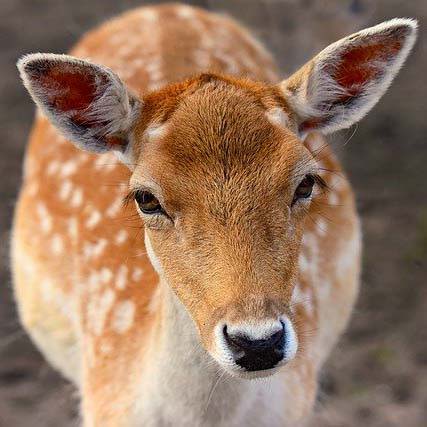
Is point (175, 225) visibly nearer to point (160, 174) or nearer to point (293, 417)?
point (160, 174)

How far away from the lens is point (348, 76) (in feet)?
10.0

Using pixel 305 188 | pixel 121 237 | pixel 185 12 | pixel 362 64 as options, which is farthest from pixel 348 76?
pixel 185 12

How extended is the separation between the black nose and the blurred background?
216cm

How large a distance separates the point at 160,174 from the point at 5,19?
514cm

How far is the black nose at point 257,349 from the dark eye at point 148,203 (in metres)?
0.44

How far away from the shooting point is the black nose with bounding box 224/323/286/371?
98.3 inches

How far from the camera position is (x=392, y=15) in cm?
712

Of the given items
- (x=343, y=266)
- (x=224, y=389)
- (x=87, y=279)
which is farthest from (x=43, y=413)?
(x=224, y=389)

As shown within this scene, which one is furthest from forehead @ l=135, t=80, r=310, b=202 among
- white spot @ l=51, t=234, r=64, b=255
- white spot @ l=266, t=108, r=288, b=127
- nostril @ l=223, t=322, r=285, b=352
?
Result: white spot @ l=51, t=234, r=64, b=255

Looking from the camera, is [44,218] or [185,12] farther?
[185,12]

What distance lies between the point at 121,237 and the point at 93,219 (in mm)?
198

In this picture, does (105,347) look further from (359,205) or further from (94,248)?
A: (359,205)

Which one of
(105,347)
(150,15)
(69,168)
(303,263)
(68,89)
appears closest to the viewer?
(68,89)

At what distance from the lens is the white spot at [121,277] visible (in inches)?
149
